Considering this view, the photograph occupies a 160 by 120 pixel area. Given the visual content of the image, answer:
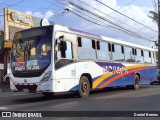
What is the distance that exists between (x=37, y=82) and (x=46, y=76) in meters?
0.46

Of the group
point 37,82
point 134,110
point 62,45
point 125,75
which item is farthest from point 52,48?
point 125,75

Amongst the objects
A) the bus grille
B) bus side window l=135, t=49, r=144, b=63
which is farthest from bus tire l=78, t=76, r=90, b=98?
bus side window l=135, t=49, r=144, b=63

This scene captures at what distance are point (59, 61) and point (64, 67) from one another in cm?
43

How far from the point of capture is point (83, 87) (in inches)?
624

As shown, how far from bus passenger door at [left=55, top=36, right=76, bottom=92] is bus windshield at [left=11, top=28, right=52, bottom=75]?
47 centimetres

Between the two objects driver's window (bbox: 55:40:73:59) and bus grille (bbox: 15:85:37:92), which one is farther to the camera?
driver's window (bbox: 55:40:73:59)

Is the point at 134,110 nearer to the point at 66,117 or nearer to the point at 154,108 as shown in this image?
the point at 154,108

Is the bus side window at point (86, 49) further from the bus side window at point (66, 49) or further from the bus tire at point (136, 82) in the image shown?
the bus tire at point (136, 82)

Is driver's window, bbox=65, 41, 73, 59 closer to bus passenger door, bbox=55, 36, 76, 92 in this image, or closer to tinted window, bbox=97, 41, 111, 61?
bus passenger door, bbox=55, 36, 76, 92

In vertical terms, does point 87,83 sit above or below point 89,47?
below

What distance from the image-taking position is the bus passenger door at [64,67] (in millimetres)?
14109

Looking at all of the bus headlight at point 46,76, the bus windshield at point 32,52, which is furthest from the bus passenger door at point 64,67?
the bus windshield at point 32,52

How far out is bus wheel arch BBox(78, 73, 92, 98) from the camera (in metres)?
15.6

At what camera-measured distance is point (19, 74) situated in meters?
14.6
